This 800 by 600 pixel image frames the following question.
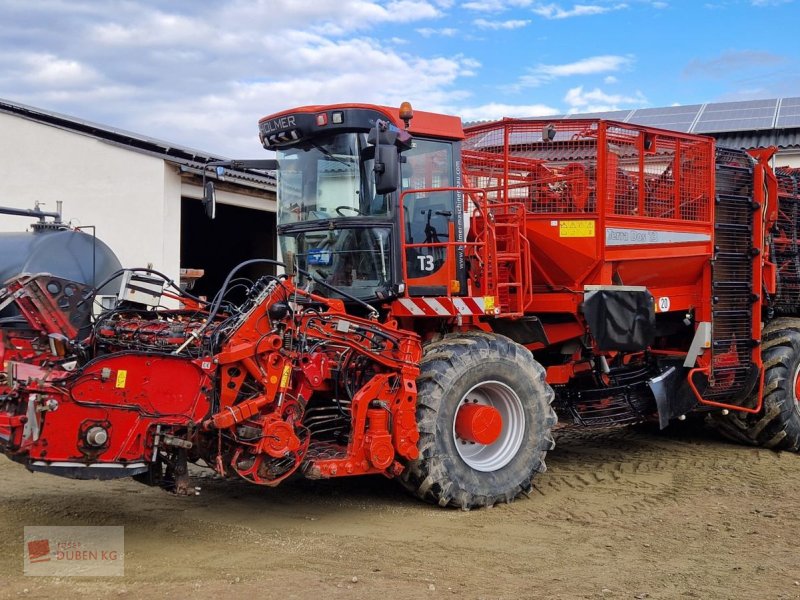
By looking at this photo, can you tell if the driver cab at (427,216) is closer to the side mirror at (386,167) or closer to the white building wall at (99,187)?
the side mirror at (386,167)

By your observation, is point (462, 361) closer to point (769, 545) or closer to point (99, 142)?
point (769, 545)

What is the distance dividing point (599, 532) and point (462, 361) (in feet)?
4.84

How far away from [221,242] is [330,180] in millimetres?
12707

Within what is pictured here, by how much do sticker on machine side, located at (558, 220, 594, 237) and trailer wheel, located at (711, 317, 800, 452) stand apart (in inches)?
105

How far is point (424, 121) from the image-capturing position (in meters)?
6.53

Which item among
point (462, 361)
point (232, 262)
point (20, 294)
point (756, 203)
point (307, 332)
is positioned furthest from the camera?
point (232, 262)

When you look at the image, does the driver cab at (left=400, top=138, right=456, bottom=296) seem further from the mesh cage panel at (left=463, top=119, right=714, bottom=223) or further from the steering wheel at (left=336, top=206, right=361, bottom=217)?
the mesh cage panel at (left=463, top=119, right=714, bottom=223)

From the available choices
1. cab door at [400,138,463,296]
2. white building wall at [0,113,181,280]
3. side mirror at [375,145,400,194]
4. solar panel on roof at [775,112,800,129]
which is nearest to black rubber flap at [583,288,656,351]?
cab door at [400,138,463,296]

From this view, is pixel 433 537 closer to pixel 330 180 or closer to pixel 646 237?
pixel 330 180

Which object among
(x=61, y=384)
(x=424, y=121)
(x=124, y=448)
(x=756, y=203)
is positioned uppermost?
(x=424, y=121)

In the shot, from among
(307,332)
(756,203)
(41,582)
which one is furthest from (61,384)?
(756,203)

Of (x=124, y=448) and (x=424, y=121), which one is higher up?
(x=424, y=121)

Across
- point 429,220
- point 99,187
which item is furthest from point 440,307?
point 99,187

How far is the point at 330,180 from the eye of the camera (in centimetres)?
640
